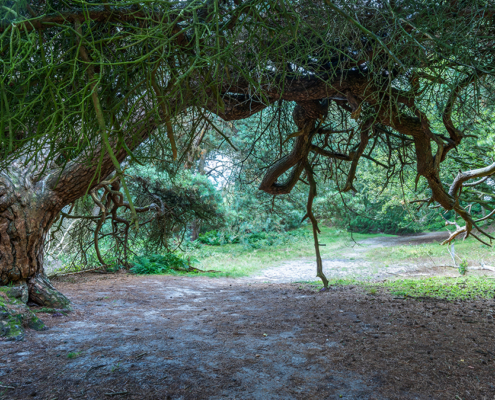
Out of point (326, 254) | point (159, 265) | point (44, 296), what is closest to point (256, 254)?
point (326, 254)

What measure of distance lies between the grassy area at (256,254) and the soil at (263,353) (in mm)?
6769

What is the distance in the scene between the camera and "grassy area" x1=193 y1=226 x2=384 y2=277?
42.0 feet

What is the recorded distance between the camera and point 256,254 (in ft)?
52.3

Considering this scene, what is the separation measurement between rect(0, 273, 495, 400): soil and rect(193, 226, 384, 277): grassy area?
677 cm

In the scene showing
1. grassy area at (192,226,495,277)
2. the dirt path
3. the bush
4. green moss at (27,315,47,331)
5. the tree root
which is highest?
the bush

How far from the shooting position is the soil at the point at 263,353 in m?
2.13

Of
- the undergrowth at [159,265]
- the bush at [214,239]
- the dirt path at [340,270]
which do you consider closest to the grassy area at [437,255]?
the dirt path at [340,270]

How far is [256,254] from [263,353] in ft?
43.2

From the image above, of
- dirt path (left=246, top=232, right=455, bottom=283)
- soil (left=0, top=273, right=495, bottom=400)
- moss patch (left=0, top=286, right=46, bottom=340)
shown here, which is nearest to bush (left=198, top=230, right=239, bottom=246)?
dirt path (left=246, top=232, right=455, bottom=283)

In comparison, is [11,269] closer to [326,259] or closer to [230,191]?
[230,191]

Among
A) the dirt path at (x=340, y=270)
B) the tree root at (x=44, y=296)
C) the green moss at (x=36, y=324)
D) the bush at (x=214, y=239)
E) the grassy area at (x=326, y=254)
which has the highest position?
the bush at (x=214, y=239)

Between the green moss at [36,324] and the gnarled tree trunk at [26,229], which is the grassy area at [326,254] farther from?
the green moss at [36,324]

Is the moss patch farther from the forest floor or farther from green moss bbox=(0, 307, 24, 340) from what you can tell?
the forest floor

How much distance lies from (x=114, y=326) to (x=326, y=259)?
1193 cm
